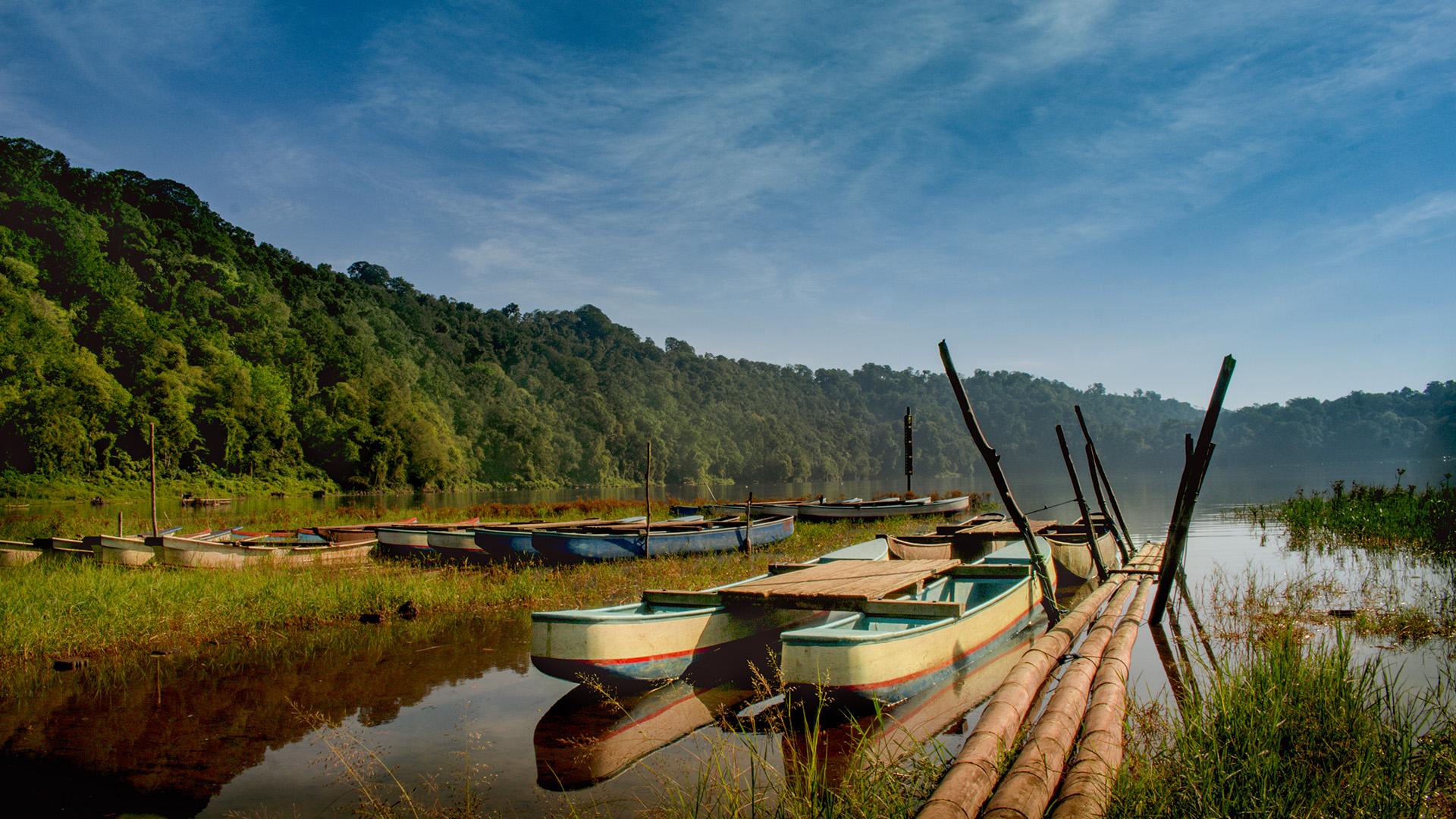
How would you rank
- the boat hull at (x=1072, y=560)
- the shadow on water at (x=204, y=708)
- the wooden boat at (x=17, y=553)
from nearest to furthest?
the shadow on water at (x=204, y=708) → the boat hull at (x=1072, y=560) → the wooden boat at (x=17, y=553)

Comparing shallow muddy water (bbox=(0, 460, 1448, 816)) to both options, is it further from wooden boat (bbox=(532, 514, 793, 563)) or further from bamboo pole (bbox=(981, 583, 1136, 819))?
wooden boat (bbox=(532, 514, 793, 563))

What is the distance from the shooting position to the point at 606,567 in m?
17.9

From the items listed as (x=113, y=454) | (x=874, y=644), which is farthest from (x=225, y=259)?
(x=874, y=644)

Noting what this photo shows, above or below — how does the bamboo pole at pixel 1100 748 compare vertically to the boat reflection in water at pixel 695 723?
above

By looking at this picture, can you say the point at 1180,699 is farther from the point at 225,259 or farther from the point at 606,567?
the point at 225,259

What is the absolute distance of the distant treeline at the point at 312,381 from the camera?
65125mm

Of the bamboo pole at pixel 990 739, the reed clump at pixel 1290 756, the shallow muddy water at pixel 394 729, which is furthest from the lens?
the shallow muddy water at pixel 394 729

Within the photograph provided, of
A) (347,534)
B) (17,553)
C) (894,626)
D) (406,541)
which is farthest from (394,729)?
(347,534)

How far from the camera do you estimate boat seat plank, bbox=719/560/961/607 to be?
28.2 feet

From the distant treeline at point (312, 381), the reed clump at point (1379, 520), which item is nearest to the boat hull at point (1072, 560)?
the reed clump at point (1379, 520)

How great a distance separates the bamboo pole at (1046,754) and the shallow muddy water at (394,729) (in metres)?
0.72

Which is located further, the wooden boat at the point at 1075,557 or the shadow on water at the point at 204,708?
the wooden boat at the point at 1075,557

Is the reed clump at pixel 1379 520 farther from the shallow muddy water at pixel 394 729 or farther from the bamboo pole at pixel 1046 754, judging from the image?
the bamboo pole at pixel 1046 754

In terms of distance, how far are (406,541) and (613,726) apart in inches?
553
